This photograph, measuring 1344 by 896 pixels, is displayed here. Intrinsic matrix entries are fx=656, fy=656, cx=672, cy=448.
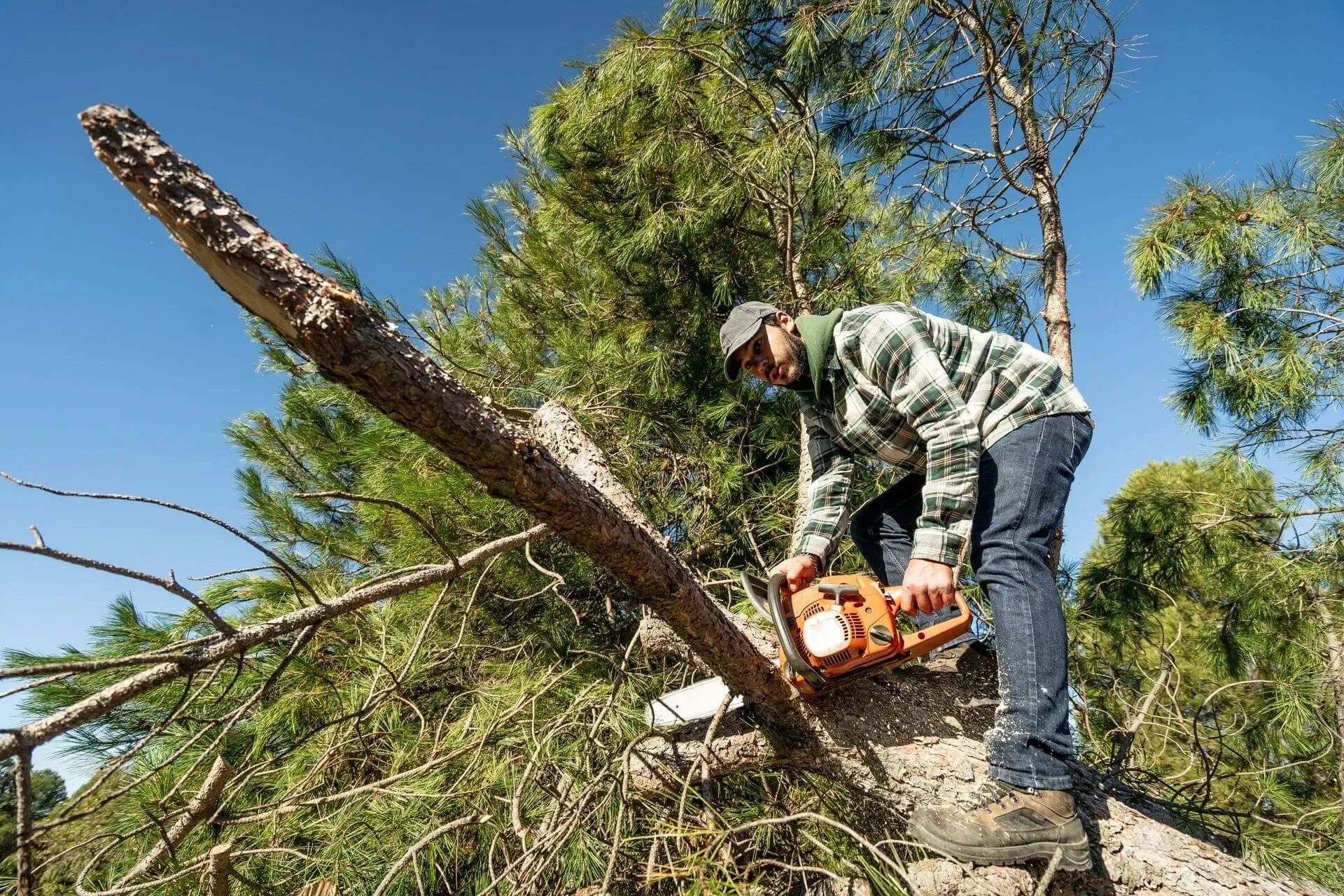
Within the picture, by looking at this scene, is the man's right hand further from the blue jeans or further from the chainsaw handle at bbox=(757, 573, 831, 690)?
the blue jeans

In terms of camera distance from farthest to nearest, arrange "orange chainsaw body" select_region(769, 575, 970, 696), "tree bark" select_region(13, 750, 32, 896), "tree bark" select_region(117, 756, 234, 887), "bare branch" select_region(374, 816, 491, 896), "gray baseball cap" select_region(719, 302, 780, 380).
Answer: "gray baseball cap" select_region(719, 302, 780, 380), "orange chainsaw body" select_region(769, 575, 970, 696), "bare branch" select_region(374, 816, 491, 896), "tree bark" select_region(117, 756, 234, 887), "tree bark" select_region(13, 750, 32, 896)

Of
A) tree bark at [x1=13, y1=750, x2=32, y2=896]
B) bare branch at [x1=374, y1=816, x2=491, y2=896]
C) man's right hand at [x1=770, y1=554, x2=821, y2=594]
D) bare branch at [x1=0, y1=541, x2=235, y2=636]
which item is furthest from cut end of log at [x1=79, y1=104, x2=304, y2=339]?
man's right hand at [x1=770, y1=554, x2=821, y2=594]

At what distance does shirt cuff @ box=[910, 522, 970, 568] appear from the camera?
126cm

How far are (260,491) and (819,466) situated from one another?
294 cm

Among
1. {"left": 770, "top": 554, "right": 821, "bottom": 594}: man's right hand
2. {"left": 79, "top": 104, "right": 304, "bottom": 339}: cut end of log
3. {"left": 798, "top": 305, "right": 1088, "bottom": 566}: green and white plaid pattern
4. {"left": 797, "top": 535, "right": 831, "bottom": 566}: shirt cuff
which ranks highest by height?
{"left": 79, "top": 104, "right": 304, "bottom": 339}: cut end of log

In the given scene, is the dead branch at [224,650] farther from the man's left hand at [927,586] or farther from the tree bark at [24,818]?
the man's left hand at [927,586]

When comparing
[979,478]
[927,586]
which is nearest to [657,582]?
[927,586]

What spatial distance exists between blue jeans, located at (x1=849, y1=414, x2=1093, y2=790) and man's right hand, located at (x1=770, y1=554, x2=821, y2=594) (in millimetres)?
382

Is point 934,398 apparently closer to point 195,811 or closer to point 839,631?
point 839,631

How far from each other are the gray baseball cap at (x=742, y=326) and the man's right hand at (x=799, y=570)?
47cm

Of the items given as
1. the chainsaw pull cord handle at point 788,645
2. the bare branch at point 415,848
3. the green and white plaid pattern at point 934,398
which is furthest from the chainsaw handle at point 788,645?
the bare branch at point 415,848

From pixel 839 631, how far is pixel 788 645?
0.35 ft

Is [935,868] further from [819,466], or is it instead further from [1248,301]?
[1248,301]

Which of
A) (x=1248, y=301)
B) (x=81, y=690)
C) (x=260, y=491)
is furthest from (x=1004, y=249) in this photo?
(x=260, y=491)
